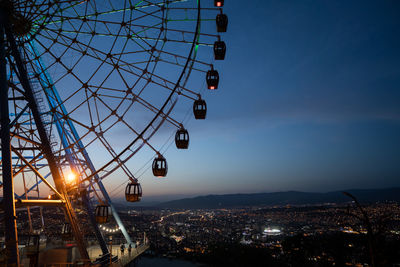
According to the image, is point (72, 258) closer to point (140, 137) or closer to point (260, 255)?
point (140, 137)

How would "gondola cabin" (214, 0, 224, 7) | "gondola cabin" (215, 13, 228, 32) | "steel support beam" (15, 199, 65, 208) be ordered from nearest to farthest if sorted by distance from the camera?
"steel support beam" (15, 199, 65, 208) < "gondola cabin" (214, 0, 224, 7) < "gondola cabin" (215, 13, 228, 32)

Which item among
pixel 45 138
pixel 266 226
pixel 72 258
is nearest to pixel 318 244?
pixel 72 258

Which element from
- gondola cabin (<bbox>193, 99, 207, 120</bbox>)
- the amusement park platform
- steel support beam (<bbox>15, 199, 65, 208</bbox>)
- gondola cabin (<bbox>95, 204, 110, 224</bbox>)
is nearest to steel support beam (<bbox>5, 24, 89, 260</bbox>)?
steel support beam (<bbox>15, 199, 65, 208</bbox>)

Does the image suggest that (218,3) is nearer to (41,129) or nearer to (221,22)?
(221,22)

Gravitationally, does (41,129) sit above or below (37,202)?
above

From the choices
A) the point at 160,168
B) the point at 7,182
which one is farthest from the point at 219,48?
the point at 7,182

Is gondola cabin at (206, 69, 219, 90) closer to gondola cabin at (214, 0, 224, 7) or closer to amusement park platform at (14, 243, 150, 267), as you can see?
gondola cabin at (214, 0, 224, 7)

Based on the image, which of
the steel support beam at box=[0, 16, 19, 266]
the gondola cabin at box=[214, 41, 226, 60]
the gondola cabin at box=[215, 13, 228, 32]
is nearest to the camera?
the steel support beam at box=[0, 16, 19, 266]

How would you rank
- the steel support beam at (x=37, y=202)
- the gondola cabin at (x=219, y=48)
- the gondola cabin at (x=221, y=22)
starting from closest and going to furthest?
1. the steel support beam at (x=37, y=202)
2. the gondola cabin at (x=221, y=22)
3. the gondola cabin at (x=219, y=48)

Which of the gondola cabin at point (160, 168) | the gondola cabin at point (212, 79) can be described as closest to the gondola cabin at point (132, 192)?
the gondola cabin at point (160, 168)

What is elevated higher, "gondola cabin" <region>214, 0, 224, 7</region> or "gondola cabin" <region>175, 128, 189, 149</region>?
"gondola cabin" <region>214, 0, 224, 7</region>

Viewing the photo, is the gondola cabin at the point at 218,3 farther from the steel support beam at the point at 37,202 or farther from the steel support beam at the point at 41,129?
the steel support beam at the point at 37,202
